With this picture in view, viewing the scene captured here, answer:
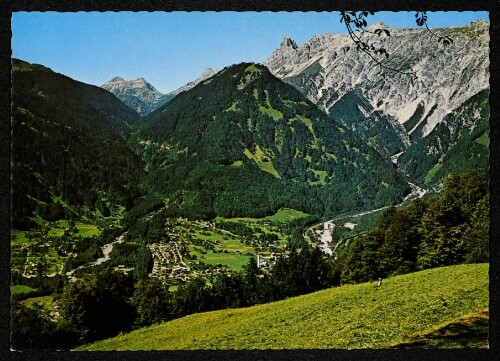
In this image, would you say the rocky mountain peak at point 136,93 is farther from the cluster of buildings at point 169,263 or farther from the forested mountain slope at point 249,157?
the cluster of buildings at point 169,263

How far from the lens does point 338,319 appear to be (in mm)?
7633

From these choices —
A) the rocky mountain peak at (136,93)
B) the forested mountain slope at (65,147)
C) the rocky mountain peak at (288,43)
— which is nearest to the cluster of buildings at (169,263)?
the forested mountain slope at (65,147)

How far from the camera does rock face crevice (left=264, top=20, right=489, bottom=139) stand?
7.48 metres

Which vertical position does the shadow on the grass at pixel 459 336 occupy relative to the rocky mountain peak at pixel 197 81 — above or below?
below

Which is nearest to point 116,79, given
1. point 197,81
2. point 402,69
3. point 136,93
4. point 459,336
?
point 136,93

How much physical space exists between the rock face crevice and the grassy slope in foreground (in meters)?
2.92

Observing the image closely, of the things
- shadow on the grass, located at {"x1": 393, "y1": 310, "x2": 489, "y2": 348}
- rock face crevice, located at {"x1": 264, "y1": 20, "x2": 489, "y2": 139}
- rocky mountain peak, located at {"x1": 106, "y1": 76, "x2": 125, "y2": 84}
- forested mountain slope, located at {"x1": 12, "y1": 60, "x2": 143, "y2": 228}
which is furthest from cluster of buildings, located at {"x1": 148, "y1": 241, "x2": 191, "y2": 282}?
shadow on the grass, located at {"x1": 393, "y1": 310, "x2": 489, "y2": 348}

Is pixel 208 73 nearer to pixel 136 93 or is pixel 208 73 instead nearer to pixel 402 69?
pixel 136 93

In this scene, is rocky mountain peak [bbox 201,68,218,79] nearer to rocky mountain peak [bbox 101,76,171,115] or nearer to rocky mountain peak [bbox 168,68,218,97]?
rocky mountain peak [bbox 168,68,218,97]

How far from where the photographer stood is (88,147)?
28.3 feet

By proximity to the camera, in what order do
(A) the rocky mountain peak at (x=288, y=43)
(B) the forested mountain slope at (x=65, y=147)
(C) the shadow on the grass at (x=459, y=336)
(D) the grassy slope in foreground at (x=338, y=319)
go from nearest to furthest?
(C) the shadow on the grass at (x=459, y=336) < (D) the grassy slope in foreground at (x=338, y=319) < (B) the forested mountain slope at (x=65, y=147) < (A) the rocky mountain peak at (x=288, y=43)

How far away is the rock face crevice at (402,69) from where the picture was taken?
7480 millimetres

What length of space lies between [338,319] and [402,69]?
3656 mm

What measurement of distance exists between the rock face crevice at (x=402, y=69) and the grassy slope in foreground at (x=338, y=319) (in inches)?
115
